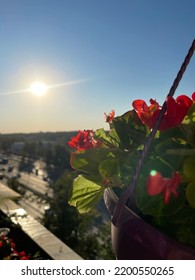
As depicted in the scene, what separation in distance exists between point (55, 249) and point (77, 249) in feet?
27.5

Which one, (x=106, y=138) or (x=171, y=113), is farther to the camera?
(x=106, y=138)

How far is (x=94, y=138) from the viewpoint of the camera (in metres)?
0.62

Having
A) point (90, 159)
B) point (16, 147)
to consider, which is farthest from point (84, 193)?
point (16, 147)

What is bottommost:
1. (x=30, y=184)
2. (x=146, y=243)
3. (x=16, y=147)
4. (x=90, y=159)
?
(x=30, y=184)

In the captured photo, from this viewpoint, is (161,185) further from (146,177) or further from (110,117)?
(110,117)

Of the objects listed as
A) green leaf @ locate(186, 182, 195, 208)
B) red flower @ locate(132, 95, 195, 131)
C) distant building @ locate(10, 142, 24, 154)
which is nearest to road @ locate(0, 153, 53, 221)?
distant building @ locate(10, 142, 24, 154)

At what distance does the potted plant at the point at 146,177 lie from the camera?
402 mm

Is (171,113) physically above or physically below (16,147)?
below

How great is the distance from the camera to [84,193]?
0.56 meters

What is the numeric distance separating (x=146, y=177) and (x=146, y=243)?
0.28ft

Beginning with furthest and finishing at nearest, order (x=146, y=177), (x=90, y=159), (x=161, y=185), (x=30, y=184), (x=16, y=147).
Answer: (x=16, y=147)
(x=30, y=184)
(x=90, y=159)
(x=146, y=177)
(x=161, y=185)

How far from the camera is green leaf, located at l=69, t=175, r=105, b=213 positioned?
553 millimetres

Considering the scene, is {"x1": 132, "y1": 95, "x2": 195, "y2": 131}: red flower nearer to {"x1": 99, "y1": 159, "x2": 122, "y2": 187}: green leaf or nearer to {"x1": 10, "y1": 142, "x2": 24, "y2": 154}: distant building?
{"x1": 99, "y1": 159, "x2": 122, "y2": 187}: green leaf

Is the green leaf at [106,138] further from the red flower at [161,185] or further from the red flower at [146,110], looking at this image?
the red flower at [161,185]
